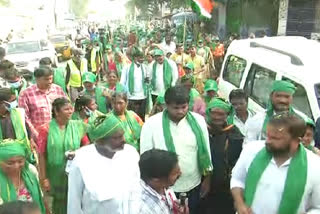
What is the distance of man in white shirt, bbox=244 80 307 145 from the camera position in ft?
13.4

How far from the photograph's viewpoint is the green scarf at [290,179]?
2904 millimetres

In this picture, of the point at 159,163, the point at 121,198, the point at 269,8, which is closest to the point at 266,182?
the point at 159,163

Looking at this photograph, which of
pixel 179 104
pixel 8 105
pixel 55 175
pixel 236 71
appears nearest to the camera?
pixel 179 104

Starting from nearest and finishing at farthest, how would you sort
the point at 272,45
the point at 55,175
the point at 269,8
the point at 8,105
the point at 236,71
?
the point at 55,175, the point at 8,105, the point at 272,45, the point at 236,71, the point at 269,8

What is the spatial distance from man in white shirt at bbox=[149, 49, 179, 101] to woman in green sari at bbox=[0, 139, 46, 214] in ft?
16.3

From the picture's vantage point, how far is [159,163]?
2846mm

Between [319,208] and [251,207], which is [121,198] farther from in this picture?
[319,208]

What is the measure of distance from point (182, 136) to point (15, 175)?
1409 mm

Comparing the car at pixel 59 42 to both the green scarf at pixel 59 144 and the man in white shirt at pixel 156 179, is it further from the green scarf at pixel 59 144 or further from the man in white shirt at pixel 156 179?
the man in white shirt at pixel 156 179

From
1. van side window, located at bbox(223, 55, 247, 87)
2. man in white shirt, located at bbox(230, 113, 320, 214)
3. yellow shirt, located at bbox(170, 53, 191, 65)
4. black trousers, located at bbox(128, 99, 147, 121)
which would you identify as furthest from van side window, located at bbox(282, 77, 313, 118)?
yellow shirt, located at bbox(170, 53, 191, 65)

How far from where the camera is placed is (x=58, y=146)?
14.1ft

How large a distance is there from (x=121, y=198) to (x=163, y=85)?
534 cm

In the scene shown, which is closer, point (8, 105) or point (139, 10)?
point (8, 105)

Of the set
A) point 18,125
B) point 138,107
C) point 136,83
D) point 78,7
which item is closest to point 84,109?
point 18,125
